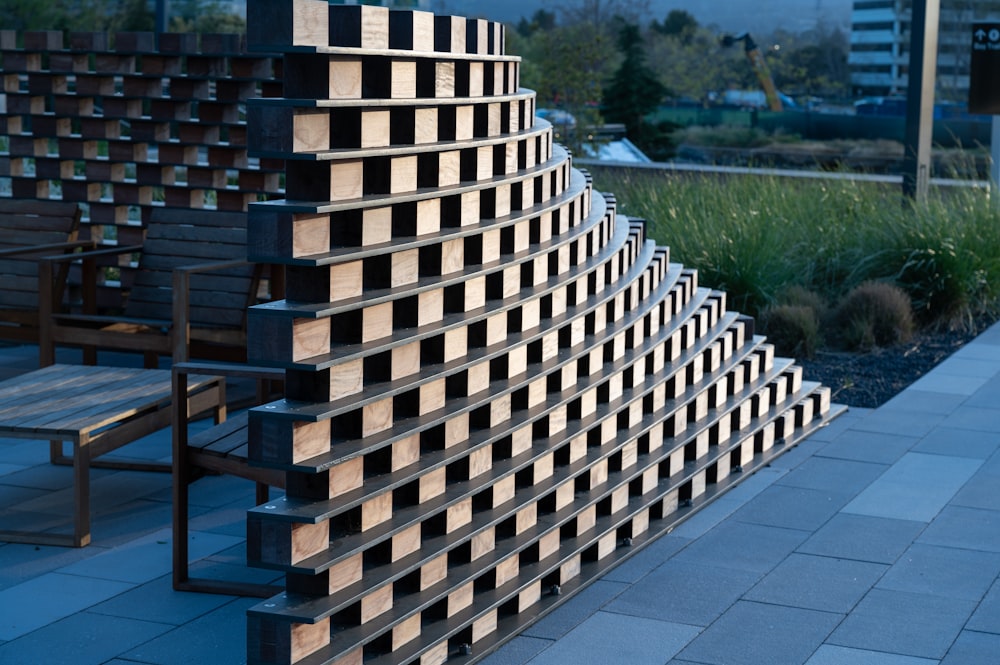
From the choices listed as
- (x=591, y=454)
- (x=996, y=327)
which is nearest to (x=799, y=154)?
(x=996, y=327)

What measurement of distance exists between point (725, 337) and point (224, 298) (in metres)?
2.66

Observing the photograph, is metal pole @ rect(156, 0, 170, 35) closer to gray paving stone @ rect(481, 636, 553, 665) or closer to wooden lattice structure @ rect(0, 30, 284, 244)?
wooden lattice structure @ rect(0, 30, 284, 244)

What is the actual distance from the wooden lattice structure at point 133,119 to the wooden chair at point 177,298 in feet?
1.92

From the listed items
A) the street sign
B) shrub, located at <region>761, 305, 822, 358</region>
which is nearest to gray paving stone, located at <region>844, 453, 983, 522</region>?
shrub, located at <region>761, 305, 822, 358</region>

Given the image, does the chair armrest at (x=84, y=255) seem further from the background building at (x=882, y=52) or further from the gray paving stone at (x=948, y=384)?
the background building at (x=882, y=52)

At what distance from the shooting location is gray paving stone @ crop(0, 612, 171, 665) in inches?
153

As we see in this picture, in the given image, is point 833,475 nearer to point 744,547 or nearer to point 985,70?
point 744,547

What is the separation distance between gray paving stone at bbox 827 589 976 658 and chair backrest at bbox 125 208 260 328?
12.2ft

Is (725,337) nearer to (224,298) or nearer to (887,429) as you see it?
(887,429)

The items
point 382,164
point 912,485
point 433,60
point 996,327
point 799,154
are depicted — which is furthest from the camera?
point 799,154

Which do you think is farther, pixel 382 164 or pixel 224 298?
pixel 224 298

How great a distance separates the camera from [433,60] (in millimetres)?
3684

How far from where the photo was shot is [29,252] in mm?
7227

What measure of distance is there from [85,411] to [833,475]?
Answer: 336 centimetres
